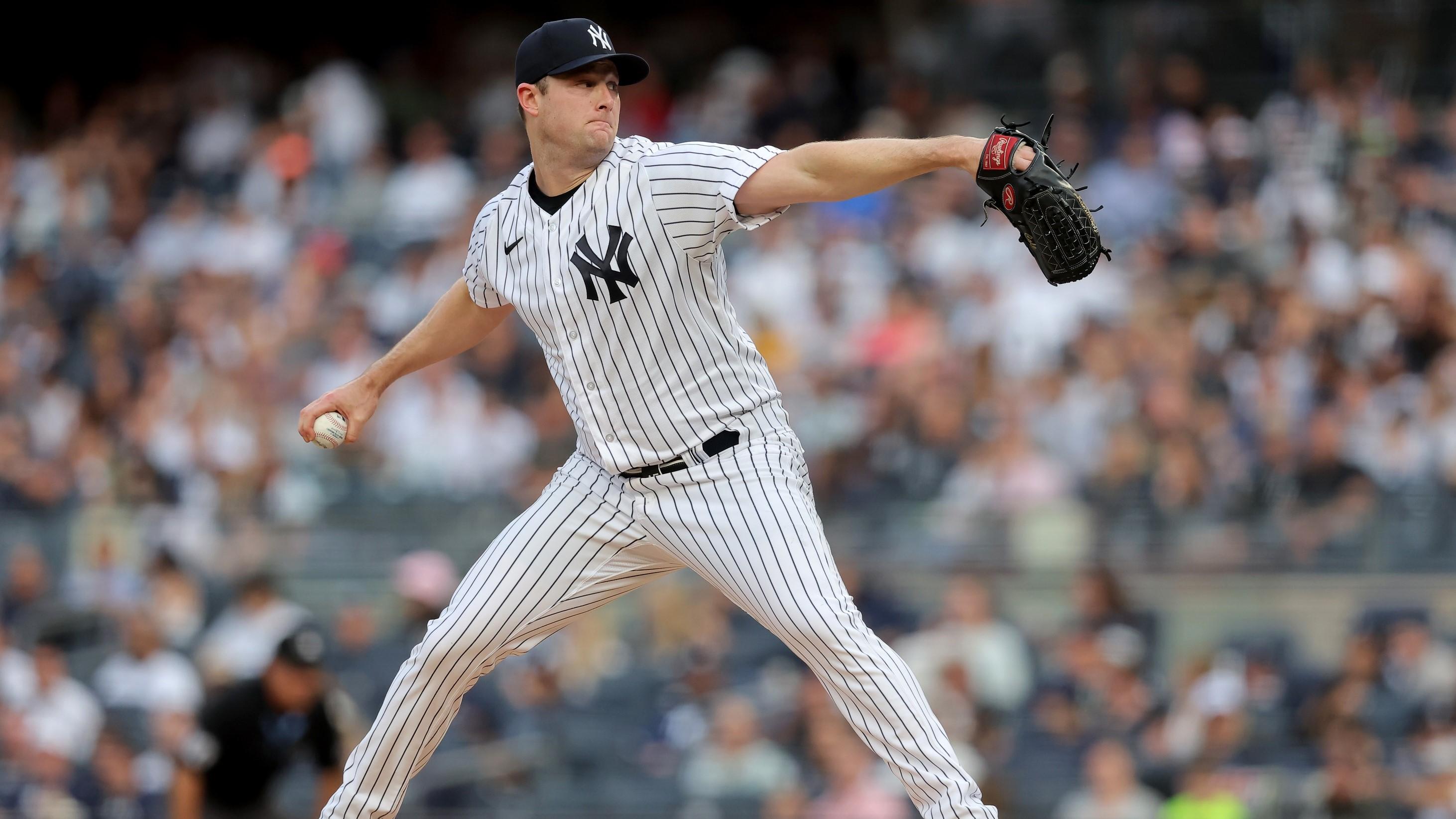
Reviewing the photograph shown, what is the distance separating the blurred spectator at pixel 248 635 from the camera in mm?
8211

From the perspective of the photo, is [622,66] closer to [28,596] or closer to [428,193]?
[28,596]

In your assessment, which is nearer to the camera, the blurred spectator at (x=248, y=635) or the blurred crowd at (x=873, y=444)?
the blurred crowd at (x=873, y=444)

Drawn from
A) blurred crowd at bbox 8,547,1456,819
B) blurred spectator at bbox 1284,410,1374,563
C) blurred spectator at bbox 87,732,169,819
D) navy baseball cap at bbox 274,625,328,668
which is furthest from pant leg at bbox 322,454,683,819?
blurred spectator at bbox 1284,410,1374,563

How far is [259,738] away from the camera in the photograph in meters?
6.24

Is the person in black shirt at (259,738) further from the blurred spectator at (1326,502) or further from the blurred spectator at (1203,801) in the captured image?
the blurred spectator at (1326,502)

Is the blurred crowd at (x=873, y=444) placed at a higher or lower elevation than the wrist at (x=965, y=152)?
lower

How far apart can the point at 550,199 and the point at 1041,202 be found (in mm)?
1188

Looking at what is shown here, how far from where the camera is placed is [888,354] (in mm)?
9547

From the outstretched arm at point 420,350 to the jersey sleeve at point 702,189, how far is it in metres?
0.64

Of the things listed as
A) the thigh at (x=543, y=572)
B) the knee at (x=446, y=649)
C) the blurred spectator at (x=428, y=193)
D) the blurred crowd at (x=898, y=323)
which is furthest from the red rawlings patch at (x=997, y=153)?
the blurred spectator at (x=428, y=193)

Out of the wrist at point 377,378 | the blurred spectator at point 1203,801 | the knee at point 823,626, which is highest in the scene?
the wrist at point 377,378

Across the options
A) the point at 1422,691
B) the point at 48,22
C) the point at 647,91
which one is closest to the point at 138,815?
the point at 1422,691

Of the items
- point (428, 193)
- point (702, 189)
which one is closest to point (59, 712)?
point (428, 193)

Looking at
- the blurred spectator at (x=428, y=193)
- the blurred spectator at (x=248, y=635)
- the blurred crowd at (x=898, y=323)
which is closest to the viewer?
the blurred spectator at (x=248, y=635)
